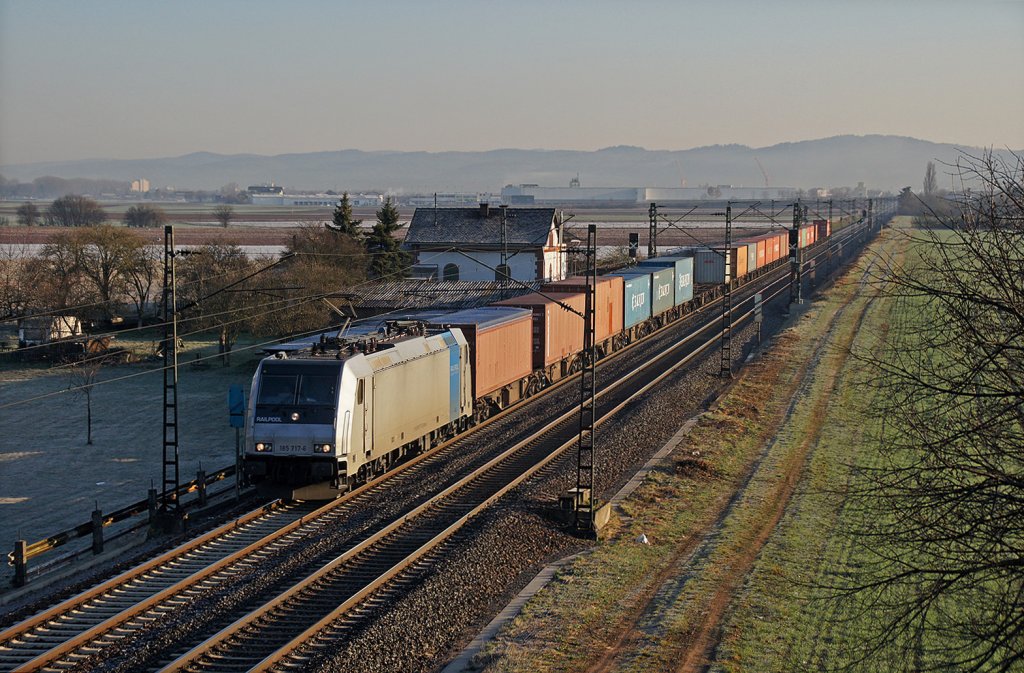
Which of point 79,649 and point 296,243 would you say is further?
point 296,243

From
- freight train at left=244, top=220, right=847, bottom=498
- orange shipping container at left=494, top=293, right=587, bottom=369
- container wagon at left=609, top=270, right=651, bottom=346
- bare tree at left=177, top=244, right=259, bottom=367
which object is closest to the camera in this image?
freight train at left=244, top=220, right=847, bottom=498

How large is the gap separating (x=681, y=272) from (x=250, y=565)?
4258 cm

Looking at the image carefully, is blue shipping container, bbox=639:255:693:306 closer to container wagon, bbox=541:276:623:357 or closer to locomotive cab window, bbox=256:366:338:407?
container wagon, bbox=541:276:623:357

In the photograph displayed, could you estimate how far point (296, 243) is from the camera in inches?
2475

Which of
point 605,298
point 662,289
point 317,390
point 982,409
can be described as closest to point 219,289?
point 605,298

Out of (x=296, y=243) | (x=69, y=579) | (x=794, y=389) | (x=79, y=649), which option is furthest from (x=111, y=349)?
(x=79, y=649)

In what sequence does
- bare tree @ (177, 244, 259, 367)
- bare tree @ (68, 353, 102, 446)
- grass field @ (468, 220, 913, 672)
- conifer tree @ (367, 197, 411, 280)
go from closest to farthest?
grass field @ (468, 220, 913, 672) → bare tree @ (68, 353, 102, 446) → bare tree @ (177, 244, 259, 367) → conifer tree @ (367, 197, 411, 280)

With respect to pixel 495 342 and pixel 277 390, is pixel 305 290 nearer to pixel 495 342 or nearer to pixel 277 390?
pixel 495 342

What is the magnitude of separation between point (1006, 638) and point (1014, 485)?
1374 millimetres

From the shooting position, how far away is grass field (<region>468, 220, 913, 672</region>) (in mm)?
14758

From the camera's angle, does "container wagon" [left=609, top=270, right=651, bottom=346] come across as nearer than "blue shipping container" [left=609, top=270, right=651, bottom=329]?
No

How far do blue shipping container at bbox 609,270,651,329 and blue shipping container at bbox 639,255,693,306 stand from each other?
5.10 m

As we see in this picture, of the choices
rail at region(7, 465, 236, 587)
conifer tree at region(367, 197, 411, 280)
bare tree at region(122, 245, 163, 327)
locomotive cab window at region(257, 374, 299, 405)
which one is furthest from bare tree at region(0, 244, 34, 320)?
locomotive cab window at region(257, 374, 299, 405)

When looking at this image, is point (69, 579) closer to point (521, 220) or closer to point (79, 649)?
point (79, 649)
